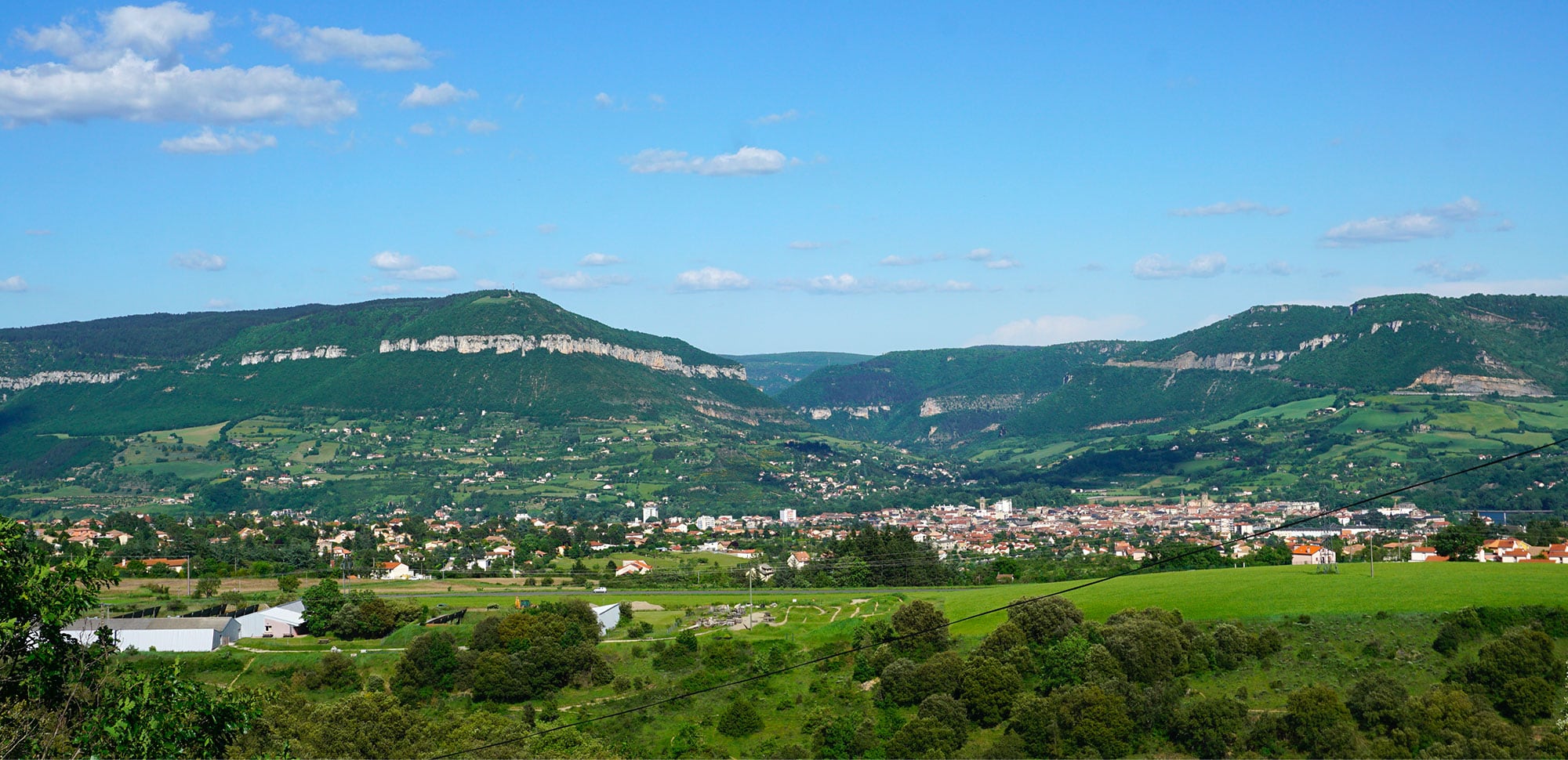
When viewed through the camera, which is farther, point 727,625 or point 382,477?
point 382,477

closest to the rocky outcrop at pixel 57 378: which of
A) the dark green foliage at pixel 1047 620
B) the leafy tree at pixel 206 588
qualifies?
the leafy tree at pixel 206 588

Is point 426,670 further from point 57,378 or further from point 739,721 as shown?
point 57,378

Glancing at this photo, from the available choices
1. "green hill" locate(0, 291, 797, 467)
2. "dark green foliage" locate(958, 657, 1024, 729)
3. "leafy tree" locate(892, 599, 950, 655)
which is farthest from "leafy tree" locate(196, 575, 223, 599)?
"green hill" locate(0, 291, 797, 467)

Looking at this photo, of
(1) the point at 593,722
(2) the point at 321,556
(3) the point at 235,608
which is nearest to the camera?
(1) the point at 593,722

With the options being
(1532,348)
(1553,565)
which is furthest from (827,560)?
(1532,348)

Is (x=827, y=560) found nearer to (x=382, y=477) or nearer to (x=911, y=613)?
(x=911, y=613)

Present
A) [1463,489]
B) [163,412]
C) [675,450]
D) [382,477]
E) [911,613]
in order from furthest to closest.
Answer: [163,412]
[675,450]
[382,477]
[1463,489]
[911,613]

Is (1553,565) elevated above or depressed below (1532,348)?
below
